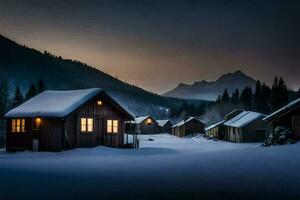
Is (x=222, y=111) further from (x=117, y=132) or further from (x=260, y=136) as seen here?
(x=117, y=132)

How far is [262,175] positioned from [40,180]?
998 centimetres

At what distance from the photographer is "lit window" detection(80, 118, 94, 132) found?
32500 millimetres

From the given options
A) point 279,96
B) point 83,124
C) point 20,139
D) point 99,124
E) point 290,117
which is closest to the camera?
point 83,124

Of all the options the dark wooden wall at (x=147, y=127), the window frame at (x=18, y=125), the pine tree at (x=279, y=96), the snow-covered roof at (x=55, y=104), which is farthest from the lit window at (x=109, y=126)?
the pine tree at (x=279, y=96)

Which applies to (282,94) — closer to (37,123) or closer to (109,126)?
(109,126)

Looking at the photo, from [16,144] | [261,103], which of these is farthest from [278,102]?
[16,144]

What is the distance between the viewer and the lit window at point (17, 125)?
3326 cm

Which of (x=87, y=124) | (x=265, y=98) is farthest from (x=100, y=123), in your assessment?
(x=265, y=98)

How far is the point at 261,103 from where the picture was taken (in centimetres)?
13262

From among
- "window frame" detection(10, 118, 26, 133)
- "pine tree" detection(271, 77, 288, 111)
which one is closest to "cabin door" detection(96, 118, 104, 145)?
"window frame" detection(10, 118, 26, 133)

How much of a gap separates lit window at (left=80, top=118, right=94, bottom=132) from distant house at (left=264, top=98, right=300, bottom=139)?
60.9 ft

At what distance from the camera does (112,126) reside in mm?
34844

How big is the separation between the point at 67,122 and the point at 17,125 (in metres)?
6.25

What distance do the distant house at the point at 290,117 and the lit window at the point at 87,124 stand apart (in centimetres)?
1855
